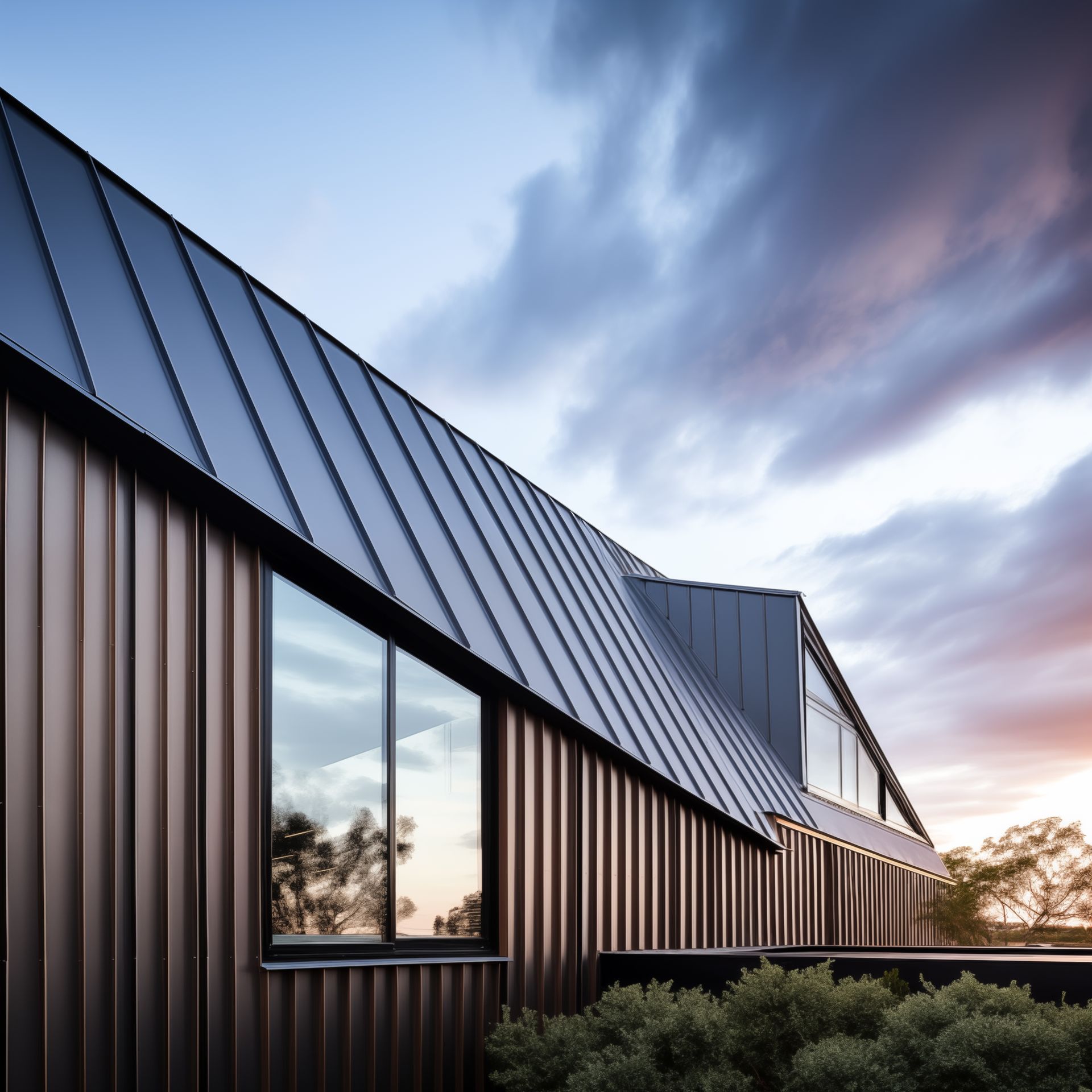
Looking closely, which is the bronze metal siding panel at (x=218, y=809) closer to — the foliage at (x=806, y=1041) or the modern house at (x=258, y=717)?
the modern house at (x=258, y=717)

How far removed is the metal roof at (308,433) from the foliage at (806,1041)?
2.99 m

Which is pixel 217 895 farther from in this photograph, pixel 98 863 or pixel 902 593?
pixel 902 593

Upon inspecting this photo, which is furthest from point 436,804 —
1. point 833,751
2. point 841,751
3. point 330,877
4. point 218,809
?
point 841,751

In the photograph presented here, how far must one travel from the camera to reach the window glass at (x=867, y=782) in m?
21.3

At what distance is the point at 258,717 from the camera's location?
6594 millimetres

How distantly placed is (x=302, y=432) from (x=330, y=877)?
349cm

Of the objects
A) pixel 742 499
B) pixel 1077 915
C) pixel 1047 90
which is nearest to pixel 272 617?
pixel 1047 90

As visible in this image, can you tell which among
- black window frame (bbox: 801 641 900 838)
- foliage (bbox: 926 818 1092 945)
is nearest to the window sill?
black window frame (bbox: 801 641 900 838)

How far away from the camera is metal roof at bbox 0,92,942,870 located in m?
6.25

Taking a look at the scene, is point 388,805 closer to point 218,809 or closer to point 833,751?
point 218,809

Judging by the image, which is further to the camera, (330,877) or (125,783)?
(330,877)

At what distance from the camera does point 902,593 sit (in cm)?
3722

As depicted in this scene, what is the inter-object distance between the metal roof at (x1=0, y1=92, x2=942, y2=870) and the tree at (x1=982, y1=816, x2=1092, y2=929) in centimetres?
2584

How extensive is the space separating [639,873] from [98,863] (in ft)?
20.3
